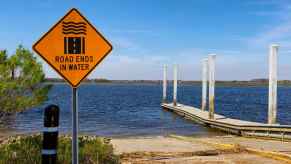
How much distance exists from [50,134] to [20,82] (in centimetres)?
855

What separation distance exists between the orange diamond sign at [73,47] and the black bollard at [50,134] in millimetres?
829

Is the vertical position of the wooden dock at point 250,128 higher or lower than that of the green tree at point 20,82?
lower

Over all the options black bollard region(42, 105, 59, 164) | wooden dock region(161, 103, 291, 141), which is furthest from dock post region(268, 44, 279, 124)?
black bollard region(42, 105, 59, 164)

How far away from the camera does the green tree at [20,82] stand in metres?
12.5

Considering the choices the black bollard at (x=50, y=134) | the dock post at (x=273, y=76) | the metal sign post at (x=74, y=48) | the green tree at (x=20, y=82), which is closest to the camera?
the black bollard at (x=50, y=134)

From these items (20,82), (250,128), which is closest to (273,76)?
(250,128)

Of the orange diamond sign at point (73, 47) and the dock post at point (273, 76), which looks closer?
the orange diamond sign at point (73, 47)

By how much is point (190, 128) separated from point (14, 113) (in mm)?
17535

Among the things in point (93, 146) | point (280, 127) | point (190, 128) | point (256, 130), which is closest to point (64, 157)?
point (93, 146)

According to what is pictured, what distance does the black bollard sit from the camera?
4.82m

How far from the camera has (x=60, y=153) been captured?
28.5ft

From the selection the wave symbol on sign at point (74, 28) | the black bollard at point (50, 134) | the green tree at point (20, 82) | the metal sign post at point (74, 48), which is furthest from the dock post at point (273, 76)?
the black bollard at point (50, 134)

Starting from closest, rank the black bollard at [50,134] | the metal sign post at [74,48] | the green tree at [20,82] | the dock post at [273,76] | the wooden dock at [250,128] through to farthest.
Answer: the black bollard at [50,134] → the metal sign post at [74,48] → the green tree at [20,82] → the wooden dock at [250,128] → the dock post at [273,76]

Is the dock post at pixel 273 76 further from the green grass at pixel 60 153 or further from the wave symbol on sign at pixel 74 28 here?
the wave symbol on sign at pixel 74 28
